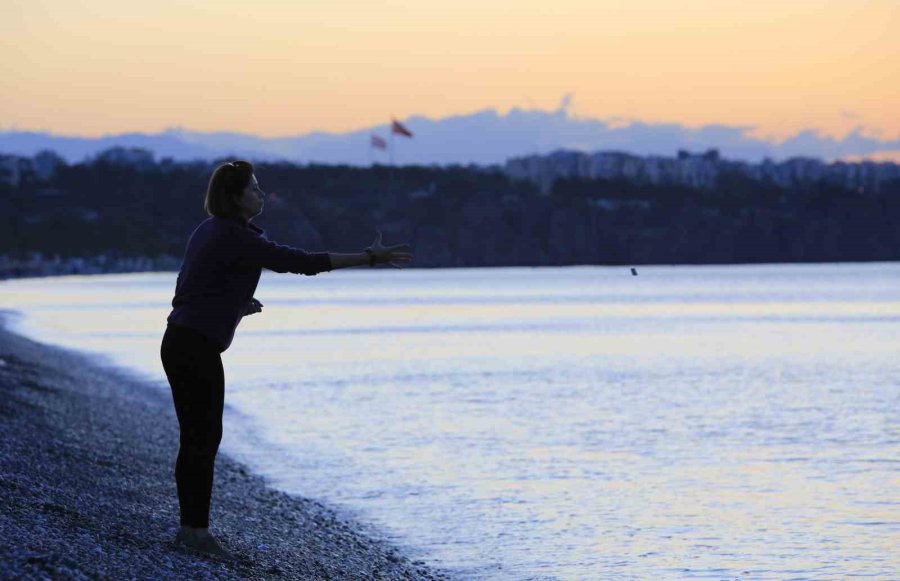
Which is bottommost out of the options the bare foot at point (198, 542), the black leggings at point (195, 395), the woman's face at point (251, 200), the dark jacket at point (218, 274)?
the bare foot at point (198, 542)

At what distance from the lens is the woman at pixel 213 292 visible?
8.21 m

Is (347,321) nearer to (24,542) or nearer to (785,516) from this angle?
(785,516)

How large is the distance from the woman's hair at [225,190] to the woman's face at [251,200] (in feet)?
0.09

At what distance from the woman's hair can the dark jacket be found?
7 centimetres

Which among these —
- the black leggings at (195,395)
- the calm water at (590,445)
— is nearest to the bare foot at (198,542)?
the black leggings at (195,395)

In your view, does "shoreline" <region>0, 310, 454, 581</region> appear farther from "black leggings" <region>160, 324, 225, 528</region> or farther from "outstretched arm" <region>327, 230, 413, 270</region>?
"outstretched arm" <region>327, 230, 413, 270</region>

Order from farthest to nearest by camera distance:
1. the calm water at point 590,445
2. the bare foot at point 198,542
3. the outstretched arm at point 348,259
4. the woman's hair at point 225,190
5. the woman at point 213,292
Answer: the calm water at point 590,445, the bare foot at point 198,542, the woman's hair at point 225,190, the woman at point 213,292, the outstretched arm at point 348,259

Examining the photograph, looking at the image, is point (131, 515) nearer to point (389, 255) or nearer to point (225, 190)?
point (225, 190)

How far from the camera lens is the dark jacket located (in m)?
8.22

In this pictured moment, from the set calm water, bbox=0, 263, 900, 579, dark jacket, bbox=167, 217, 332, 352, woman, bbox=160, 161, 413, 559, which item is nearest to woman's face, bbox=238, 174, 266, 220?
woman, bbox=160, 161, 413, 559

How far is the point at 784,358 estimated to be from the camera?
53594 mm

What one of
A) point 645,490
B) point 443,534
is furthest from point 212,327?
point 645,490

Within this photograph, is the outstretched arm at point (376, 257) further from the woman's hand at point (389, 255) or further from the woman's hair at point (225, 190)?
the woman's hair at point (225, 190)

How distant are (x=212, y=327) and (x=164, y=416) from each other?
1963 centimetres
